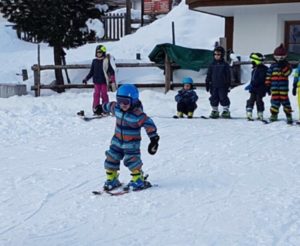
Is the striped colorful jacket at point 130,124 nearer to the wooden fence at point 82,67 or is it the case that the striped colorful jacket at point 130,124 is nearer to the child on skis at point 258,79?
the child on skis at point 258,79

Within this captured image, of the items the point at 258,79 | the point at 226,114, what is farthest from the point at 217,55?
the point at 226,114

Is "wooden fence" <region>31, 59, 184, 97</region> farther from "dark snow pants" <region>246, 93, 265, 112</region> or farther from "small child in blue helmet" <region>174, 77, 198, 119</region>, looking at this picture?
"dark snow pants" <region>246, 93, 265, 112</region>

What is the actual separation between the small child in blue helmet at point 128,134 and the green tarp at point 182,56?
12423 mm

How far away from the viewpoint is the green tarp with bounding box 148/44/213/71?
1891 cm

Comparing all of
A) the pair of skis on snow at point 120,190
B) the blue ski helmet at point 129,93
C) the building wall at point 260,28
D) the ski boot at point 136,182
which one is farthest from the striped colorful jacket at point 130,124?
the building wall at point 260,28

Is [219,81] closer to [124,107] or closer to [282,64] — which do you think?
[282,64]

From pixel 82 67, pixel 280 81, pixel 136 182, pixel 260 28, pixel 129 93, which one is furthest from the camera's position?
pixel 260 28

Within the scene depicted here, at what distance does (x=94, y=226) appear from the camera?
210 inches

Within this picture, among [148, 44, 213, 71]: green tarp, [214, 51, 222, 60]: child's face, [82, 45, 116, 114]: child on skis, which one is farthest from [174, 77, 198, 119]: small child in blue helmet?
[148, 44, 213, 71]: green tarp

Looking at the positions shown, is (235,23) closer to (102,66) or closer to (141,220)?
(102,66)

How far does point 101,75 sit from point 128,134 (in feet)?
22.7

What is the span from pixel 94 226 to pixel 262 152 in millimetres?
4142

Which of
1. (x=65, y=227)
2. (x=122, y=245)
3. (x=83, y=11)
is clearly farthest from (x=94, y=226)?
(x=83, y=11)

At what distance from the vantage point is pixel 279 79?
37.7 feet
